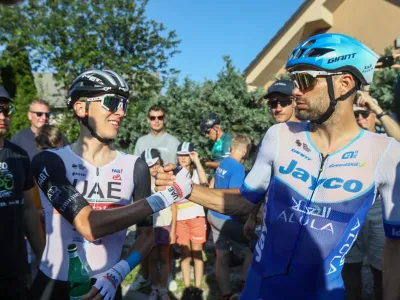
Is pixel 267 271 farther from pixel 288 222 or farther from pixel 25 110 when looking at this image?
pixel 25 110

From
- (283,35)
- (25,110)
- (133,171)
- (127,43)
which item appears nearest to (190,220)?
(133,171)

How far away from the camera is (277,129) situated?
2656 mm

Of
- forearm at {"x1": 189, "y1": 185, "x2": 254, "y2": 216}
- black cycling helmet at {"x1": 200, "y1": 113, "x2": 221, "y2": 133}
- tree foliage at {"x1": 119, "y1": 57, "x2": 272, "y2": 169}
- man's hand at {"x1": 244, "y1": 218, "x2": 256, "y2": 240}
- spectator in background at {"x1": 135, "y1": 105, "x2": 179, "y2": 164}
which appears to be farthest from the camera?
tree foliage at {"x1": 119, "y1": 57, "x2": 272, "y2": 169}

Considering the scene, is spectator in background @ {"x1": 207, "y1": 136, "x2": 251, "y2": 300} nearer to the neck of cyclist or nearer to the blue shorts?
the neck of cyclist

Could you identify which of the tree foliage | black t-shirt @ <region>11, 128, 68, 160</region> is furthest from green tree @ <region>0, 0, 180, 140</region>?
black t-shirt @ <region>11, 128, 68, 160</region>

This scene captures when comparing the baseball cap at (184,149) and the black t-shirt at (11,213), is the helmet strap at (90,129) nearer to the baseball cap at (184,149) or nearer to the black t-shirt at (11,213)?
the black t-shirt at (11,213)

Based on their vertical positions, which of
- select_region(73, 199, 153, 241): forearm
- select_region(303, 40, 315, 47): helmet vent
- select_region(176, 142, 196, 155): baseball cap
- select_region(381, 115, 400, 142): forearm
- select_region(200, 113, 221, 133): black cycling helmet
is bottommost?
select_region(73, 199, 153, 241): forearm

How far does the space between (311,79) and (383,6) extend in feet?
33.8

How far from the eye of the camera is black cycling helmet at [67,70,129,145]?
281 centimetres

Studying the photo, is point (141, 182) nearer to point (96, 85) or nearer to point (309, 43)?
point (96, 85)

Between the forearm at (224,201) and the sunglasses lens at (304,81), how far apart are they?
37.3 inches

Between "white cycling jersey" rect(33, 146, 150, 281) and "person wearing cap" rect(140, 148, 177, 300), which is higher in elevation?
"white cycling jersey" rect(33, 146, 150, 281)

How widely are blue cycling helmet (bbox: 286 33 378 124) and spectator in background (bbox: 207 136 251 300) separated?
2.64m

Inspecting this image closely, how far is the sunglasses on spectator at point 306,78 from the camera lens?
7.97 ft
